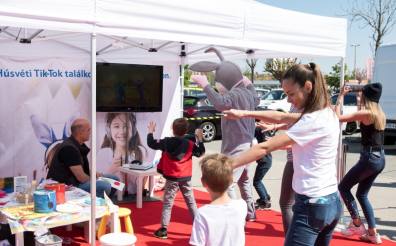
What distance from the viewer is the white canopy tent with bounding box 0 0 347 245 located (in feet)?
10.7

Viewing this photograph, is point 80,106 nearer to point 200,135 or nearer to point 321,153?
point 200,135

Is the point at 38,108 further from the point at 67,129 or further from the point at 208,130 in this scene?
the point at 208,130

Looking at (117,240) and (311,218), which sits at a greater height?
(311,218)

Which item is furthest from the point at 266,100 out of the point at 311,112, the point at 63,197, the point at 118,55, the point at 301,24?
the point at 311,112

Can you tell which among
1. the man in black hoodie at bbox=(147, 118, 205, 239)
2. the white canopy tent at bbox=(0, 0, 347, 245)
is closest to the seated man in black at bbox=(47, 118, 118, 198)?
the man in black hoodie at bbox=(147, 118, 205, 239)

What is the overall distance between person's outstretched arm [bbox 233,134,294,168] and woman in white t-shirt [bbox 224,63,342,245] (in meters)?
0.01

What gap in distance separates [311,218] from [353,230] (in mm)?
2894

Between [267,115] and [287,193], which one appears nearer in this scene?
[267,115]

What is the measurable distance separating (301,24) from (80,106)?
323 cm

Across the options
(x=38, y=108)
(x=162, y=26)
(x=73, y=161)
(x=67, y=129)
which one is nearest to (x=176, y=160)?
(x=73, y=161)

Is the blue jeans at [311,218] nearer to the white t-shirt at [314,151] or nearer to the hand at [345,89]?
the white t-shirt at [314,151]

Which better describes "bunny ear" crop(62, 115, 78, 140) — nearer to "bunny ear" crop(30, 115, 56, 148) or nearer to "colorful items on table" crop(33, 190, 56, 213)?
"bunny ear" crop(30, 115, 56, 148)

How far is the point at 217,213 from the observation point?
2.45 metres

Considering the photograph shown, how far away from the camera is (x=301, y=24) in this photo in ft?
16.1
